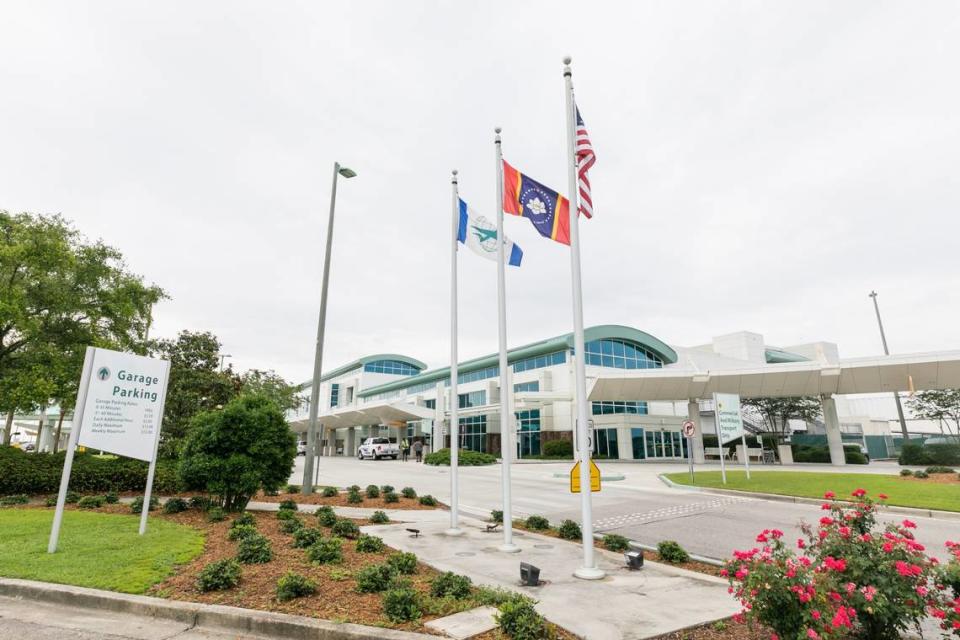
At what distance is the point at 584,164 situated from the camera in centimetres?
812

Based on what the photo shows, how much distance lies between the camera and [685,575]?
6734mm

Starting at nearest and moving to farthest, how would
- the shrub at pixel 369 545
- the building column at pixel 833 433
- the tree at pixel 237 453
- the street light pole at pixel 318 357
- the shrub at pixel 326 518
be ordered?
the shrub at pixel 369 545
the shrub at pixel 326 518
the tree at pixel 237 453
the street light pole at pixel 318 357
the building column at pixel 833 433

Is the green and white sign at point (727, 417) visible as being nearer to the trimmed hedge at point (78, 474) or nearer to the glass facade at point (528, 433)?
the trimmed hedge at point (78, 474)

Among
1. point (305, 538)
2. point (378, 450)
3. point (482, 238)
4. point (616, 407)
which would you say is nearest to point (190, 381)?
point (305, 538)

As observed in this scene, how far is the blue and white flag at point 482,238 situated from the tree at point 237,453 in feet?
20.7

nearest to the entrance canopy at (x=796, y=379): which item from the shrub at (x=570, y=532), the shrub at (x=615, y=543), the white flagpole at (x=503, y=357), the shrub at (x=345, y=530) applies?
the shrub at (x=570, y=532)

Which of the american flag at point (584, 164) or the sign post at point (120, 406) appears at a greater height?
the american flag at point (584, 164)

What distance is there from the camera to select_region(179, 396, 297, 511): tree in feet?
36.2

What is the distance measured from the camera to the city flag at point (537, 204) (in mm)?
8719

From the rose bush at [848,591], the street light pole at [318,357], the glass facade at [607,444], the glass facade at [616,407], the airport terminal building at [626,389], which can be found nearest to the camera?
the rose bush at [848,591]

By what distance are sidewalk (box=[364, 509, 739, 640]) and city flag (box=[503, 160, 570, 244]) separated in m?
5.09

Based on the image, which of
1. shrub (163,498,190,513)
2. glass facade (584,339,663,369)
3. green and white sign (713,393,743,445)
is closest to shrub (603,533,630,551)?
shrub (163,498,190,513)

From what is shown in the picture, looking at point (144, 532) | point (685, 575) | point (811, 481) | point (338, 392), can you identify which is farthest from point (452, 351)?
point (338, 392)

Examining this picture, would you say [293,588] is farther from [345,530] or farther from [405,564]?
[345,530]
